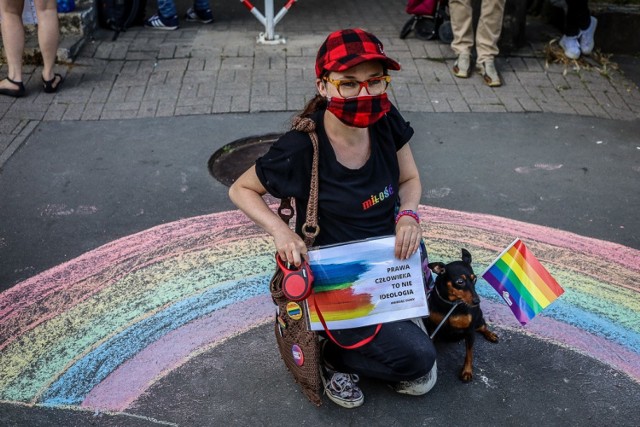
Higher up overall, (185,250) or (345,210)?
(345,210)

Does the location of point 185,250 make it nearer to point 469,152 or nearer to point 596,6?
point 469,152

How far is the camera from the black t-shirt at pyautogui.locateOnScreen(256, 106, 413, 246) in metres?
2.78

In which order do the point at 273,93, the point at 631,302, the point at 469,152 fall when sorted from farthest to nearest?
the point at 273,93, the point at 469,152, the point at 631,302

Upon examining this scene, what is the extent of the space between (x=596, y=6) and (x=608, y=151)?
120 inches

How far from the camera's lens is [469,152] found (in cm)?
547

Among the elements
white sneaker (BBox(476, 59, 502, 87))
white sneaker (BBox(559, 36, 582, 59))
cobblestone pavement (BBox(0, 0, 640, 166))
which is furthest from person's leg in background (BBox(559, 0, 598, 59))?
white sneaker (BBox(476, 59, 502, 87))

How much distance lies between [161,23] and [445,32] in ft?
10.2

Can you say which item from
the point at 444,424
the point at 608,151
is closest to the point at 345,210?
the point at 444,424

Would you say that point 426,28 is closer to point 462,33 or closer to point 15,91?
point 462,33

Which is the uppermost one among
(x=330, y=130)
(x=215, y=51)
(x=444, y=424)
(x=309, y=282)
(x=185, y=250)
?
(x=330, y=130)

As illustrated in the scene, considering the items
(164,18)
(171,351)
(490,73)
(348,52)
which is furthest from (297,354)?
(164,18)

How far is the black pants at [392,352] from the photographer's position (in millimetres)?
2871

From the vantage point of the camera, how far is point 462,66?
6.86 meters

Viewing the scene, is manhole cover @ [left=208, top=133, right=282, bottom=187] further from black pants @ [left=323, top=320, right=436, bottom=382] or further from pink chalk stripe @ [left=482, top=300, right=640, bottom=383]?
black pants @ [left=323, top=320, right=436, bottom=382]
